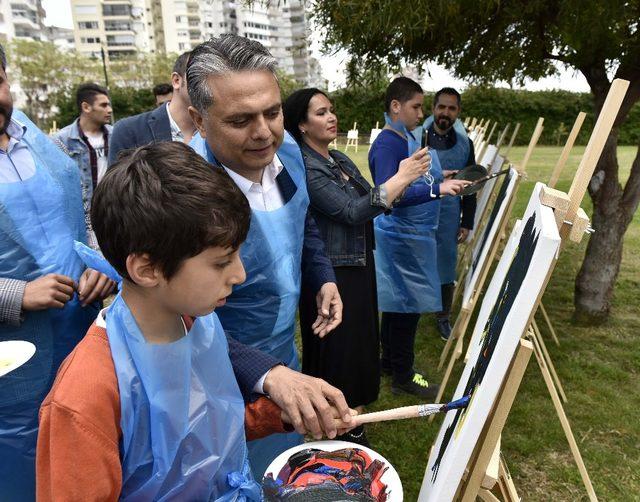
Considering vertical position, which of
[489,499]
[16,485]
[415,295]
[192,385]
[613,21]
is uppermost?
[613,21]

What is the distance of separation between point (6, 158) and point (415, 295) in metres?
2.43

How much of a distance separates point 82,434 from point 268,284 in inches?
33.9

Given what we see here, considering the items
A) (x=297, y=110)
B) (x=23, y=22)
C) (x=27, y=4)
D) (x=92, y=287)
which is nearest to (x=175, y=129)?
(x=297, y=110)

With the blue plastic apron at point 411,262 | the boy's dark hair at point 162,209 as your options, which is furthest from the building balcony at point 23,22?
the boy's dark hair at point 162,209

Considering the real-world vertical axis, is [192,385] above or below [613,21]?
below

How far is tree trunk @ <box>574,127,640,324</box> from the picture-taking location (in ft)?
12.0

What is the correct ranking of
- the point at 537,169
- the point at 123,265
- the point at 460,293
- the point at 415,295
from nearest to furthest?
the point at 123,265 → the point at 415,295 → the point at 460,293 → the point at 537,169

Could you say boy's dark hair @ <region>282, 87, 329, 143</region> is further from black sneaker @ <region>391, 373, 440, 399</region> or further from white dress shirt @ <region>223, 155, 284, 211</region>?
black sneaker @ <region>391, 373, 440, 399</region>

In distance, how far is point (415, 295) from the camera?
3254mm

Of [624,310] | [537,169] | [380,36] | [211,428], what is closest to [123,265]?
[211,428]

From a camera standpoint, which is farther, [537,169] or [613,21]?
[537,169]

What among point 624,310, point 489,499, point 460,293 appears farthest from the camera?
point 460,293

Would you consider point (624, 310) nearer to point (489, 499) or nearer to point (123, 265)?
point (489, 499)

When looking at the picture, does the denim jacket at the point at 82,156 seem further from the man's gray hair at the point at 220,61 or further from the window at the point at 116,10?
the window at the point at 116,10
